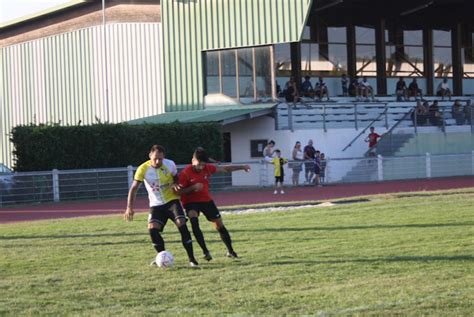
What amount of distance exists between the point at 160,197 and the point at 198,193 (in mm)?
743

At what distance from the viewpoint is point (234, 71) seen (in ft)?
143

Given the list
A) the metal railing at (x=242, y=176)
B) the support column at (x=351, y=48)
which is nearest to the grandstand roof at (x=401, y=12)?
the support column at (x=351, y=48)

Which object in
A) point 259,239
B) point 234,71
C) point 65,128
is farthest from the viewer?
point 234,71

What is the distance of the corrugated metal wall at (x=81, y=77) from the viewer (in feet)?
156


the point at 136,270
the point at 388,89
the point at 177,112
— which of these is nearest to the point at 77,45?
the point at 177,112

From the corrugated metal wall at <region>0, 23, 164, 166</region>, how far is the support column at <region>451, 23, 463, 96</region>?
1749 centimetres

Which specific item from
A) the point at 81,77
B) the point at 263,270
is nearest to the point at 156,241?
the point at 263,270

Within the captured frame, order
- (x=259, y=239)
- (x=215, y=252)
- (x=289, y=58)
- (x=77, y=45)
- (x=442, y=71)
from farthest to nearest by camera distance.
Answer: (x=442, y=71)
(x=77, y=45)
(x=289, y=58)
(x=259, y=239)
(x=215, y=252)

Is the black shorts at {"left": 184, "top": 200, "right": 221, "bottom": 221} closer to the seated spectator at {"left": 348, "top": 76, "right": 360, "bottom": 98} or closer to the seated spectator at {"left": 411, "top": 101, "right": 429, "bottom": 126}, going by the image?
the seated spectator at {"left": 411, "top": 101, "right": 429, "bottom": 126}

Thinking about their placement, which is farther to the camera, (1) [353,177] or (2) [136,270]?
(1) [353,177]

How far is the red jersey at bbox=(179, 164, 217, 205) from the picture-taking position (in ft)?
47.9

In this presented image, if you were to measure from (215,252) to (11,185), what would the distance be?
1665 cm

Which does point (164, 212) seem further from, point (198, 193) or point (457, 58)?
point (457, 58)

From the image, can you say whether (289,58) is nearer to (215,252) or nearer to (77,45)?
(77,45)
